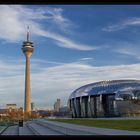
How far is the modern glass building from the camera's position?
2480 inches

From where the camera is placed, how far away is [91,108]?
7294 cm

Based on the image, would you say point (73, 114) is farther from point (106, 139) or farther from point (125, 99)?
point (106, 139)

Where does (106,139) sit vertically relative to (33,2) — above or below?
below

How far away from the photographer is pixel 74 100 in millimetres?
83812

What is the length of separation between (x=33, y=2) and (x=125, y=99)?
61.3 m

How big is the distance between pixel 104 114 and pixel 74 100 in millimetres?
18976

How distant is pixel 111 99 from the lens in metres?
68.5

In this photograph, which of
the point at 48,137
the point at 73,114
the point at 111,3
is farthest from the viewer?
the point at 73,114

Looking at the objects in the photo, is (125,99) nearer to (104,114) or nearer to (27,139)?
(104,114)

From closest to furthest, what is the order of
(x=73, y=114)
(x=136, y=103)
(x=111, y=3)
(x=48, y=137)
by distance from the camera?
1. (x=111, y=3)
2. (x=48, y=137)
3. (x=136, y=103)
4. (x=73, y=114)

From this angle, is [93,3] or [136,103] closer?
[93,3]

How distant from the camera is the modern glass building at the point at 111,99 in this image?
63000mm

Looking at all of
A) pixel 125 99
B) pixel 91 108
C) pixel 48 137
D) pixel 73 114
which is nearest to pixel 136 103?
pixel 125 99

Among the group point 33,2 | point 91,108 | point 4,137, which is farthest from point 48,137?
point 91,108
